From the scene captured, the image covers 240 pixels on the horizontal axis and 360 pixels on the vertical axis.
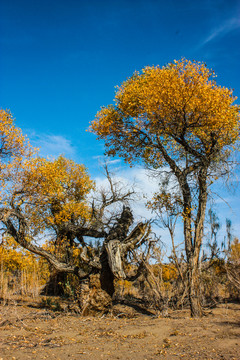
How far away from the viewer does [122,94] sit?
1210cm

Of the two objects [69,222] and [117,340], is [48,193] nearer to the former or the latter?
[69,222]

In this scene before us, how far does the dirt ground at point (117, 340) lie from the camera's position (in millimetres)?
5039

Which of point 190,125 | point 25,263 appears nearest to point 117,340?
point 190,125

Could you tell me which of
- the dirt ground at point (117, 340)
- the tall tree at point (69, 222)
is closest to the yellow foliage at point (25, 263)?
the tall tree at point (69, 222)

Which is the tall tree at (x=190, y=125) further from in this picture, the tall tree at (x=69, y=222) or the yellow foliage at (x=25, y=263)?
the yellow foliage at (x=25, y=263)

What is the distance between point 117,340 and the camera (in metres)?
6.22

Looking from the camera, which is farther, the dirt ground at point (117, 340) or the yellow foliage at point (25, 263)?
the yellow foliage at point (25, 263)

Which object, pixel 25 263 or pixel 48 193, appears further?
pixel 25 263

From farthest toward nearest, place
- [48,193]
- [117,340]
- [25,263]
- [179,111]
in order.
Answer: [25,263]
[48,193]
[179,111]
[117,340]

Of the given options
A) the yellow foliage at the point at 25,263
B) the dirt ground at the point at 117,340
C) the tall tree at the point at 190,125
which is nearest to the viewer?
the dirt ground at the point at 117,340

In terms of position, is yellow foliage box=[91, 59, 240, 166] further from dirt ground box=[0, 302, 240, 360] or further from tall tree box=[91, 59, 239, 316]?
dirt ground box=[0, 302, 240, 360]

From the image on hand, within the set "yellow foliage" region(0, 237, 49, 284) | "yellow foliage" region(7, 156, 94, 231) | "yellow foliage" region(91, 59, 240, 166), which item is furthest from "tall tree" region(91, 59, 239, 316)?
"yellow foliage" region(0, 237, 49, 284)

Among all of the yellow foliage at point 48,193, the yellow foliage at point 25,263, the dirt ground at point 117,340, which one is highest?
the yellow foliage at point 48,193

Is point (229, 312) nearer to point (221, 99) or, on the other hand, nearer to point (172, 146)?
point (172, 146)
